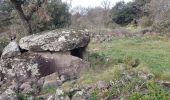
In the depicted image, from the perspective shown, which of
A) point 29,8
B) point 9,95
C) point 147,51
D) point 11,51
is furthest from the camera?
point 147,51

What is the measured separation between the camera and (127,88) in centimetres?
944

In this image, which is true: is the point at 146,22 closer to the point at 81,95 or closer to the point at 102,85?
the point at 102,85

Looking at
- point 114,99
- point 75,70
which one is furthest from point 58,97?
point 75,70

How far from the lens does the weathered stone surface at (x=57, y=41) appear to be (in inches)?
473

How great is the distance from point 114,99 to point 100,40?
55.3 ft

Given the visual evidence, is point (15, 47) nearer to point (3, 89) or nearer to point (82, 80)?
point (3, 89)

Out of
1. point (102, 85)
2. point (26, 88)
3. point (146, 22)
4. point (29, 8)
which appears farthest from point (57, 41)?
point (146, 22)

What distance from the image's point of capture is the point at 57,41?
12062mm

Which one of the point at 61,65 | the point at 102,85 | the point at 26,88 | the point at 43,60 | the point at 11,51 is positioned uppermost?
the point at 11,51

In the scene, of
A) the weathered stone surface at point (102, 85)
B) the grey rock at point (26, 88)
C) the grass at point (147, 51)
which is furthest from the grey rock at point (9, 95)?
the grass at point (147, 51)

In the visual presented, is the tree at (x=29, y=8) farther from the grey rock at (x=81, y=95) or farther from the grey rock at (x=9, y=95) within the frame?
the grey rock at (x=81, y=95)

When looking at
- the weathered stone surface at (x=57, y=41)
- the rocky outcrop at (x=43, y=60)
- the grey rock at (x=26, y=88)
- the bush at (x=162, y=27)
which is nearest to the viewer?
the grey rock at (x=26, y=88)

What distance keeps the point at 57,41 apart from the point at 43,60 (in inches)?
28.6

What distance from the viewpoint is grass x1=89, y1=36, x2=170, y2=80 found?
12.3 metres
